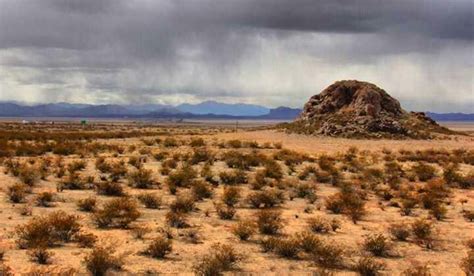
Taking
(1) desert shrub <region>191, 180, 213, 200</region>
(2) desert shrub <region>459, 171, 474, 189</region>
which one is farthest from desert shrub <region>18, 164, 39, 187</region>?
(2) desert shrub <region>459, 171, 474, 189</region>

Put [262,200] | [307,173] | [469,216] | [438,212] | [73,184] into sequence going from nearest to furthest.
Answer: [469,216]
[438,212]
[262,200]
[73,184]
[307,173]

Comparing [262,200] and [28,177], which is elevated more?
[28,177]

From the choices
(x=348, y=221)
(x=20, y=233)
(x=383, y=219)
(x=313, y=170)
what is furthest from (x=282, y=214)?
(x=313, y=170)

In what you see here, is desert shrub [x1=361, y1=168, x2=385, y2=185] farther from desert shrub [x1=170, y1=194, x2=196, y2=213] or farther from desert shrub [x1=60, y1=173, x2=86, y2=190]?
desert shrub [x1=60, y1=173, x2=86, y2=190]

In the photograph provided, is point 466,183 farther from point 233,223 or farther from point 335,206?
point 233,223

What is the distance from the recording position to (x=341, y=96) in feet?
259

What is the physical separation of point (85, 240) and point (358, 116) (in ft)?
197

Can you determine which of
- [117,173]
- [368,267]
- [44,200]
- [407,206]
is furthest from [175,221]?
[117,173]

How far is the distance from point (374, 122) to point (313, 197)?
48366 millimetres

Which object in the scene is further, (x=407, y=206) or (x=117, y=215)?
(x=407, y=206)

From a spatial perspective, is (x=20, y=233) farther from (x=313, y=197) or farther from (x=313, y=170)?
(x=313, y=170)

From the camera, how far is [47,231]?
14234 millimetres

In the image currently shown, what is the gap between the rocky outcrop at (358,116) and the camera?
66938mm

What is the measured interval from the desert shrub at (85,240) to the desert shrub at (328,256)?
5.78 m
